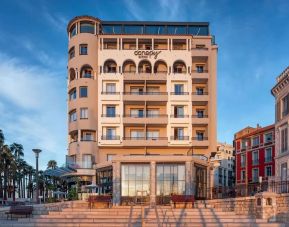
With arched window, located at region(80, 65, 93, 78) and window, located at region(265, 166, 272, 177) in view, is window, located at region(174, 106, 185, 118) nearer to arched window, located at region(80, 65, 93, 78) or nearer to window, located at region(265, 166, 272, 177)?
arched window, located at region(80, 65, 93, 78)

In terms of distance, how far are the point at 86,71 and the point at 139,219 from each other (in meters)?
28.2

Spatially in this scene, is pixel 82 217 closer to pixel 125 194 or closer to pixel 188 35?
pixel 125 194

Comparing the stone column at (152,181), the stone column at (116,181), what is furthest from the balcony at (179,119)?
the stone column at (116,181)

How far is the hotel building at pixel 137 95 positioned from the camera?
4600 cm

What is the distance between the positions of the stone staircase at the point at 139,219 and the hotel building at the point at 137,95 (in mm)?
20084

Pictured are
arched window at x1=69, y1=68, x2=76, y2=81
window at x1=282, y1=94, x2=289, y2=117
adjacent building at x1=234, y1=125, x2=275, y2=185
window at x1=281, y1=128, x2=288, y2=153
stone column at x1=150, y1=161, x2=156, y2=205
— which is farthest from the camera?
adjacent building at x1=234, y1=125, x2=275, y2=185

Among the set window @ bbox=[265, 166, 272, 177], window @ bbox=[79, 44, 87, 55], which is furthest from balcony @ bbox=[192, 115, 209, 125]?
window @ bbox=[265, 166, 272, 177]

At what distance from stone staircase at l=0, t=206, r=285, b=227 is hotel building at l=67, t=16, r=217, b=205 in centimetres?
2008

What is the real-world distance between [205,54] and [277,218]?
29.2 m

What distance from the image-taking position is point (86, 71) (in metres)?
47.8

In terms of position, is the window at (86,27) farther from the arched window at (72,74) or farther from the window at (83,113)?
the window at (83,113)

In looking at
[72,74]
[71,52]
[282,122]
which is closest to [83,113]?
[72,74]

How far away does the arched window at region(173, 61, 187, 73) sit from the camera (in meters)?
48.1

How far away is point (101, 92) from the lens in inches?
1831
